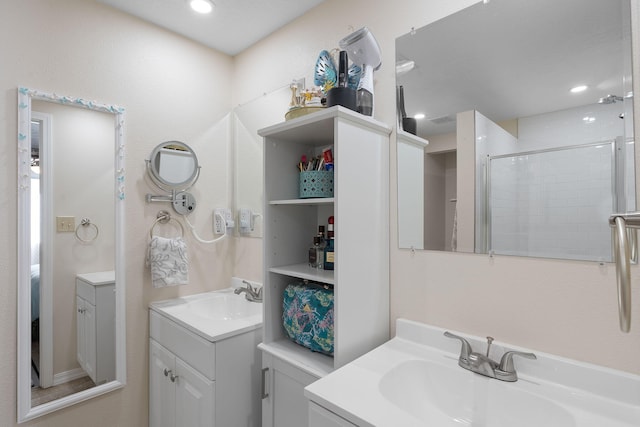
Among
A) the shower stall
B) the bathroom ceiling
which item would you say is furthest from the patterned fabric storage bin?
the bathroom ceiling

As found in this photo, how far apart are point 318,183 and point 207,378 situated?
0.95 metres

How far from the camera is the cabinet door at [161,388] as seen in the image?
64.1 inches

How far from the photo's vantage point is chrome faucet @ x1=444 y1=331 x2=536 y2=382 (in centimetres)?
98

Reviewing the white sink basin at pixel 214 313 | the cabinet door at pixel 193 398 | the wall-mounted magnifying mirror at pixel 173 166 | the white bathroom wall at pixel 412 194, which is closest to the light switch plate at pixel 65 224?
the wall-mounted magnifying mirror at pixel 173 166

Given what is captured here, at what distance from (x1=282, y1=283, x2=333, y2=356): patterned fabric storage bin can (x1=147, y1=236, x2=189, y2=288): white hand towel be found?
762mm

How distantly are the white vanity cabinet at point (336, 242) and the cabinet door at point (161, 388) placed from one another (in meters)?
0.61

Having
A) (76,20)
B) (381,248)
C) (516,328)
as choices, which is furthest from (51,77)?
(516,328)

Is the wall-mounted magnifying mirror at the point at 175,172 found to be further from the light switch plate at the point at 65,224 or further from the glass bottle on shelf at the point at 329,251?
the glass bottle on shelf at the point at 329,251

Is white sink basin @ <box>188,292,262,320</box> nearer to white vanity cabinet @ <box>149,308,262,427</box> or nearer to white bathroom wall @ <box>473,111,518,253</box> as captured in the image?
white vanity cabinet @ <box>149,308,262,427</box>

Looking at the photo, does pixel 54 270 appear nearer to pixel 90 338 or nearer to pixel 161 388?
pixel 90 338

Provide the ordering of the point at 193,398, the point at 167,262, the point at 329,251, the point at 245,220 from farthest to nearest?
the point at 245,220
the point at 167,262
the point at 193,398
the point at 329,251

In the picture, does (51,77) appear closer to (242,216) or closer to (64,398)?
(242,216)

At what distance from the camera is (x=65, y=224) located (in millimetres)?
1578

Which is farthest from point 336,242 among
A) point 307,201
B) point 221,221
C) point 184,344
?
point 221,221
